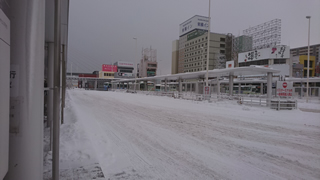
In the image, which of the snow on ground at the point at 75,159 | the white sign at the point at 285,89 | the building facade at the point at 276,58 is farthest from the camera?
the building facade at the point at 276,58

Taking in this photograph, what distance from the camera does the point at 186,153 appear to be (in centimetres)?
477

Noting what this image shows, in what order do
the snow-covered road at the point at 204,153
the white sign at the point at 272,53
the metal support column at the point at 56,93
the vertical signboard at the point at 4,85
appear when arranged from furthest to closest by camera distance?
1. the white sign at the point at 272,53
2. the snow-covered road at the point at 204,153
3. the metal support column at the point at 56,93
4. the vertical signboard at the point at 4,85

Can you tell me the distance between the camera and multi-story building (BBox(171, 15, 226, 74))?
292ft

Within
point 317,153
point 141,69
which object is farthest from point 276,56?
point 141,69

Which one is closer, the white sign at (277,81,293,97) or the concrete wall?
the concrete wall

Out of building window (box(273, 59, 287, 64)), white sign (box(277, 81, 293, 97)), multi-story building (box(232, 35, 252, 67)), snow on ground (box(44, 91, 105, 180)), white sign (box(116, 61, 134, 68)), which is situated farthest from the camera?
white sign (box(116, 61, 134, 68))

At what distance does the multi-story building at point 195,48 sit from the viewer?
292ft

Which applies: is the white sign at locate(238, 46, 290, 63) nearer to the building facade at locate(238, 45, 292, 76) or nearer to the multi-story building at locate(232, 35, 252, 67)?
the building facade at locate(238, 45, 292, 76)

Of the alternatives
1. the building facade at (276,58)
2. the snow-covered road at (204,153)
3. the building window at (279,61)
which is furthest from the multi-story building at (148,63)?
the snow-covered road at (204,153)

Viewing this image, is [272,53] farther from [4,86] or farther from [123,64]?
[123,64]

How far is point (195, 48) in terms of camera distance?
331ft

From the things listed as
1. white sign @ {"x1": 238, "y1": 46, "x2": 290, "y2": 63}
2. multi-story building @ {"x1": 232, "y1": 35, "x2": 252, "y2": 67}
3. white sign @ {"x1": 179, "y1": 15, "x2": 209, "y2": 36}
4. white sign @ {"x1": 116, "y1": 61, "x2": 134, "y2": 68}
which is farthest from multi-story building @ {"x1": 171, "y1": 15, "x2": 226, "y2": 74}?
white sign @ {"x1": 116, "y1": 61, "x2": 134, "y2": 68}

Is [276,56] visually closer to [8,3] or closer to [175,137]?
[175,137]

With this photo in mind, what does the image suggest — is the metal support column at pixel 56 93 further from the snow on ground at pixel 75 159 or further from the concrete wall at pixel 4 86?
the snow on ground at pixel 75 159
